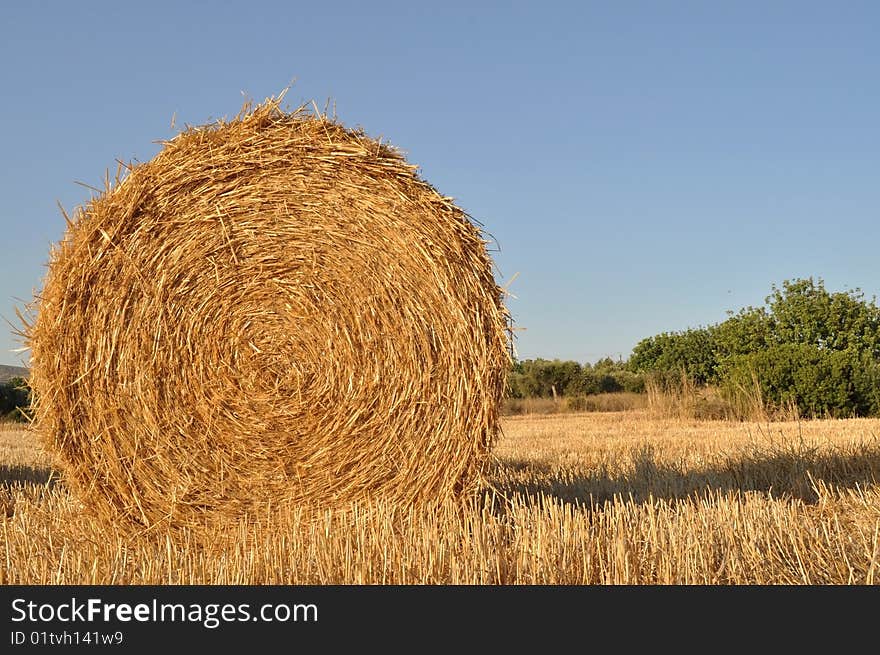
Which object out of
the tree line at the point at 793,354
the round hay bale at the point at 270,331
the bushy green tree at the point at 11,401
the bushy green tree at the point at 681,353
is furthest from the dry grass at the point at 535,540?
the bushy green tree at the point at 681,353

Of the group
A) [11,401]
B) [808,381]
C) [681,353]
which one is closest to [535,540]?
[808,381]

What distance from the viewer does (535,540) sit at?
4.18 m

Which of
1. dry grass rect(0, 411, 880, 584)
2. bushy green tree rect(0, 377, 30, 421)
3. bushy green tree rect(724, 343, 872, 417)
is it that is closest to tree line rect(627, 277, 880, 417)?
bushy green tree rect(724, 343, 872, 417)

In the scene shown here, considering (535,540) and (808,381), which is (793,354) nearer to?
(808,381)

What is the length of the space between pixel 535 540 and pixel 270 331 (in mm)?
1969

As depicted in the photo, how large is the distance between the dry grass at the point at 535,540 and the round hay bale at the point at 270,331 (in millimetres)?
259

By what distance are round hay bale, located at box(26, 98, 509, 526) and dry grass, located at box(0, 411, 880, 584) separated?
0.85ft

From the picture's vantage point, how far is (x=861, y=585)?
11.9ft

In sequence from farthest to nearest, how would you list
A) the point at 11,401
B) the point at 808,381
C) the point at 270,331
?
1. the point at 11,401
2. the point at 808,381
3. the point at 270,331

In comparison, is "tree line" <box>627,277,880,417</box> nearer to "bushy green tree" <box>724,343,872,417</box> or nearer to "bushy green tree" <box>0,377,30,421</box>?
"bushy green tree" <box>724,343,872,417</box>

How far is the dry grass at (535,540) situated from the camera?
12.9 feet

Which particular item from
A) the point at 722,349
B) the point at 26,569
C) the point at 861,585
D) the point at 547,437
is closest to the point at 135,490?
the point at 26,569

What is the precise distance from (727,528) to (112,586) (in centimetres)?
303

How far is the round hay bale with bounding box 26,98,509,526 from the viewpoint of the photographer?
4.98 meters
